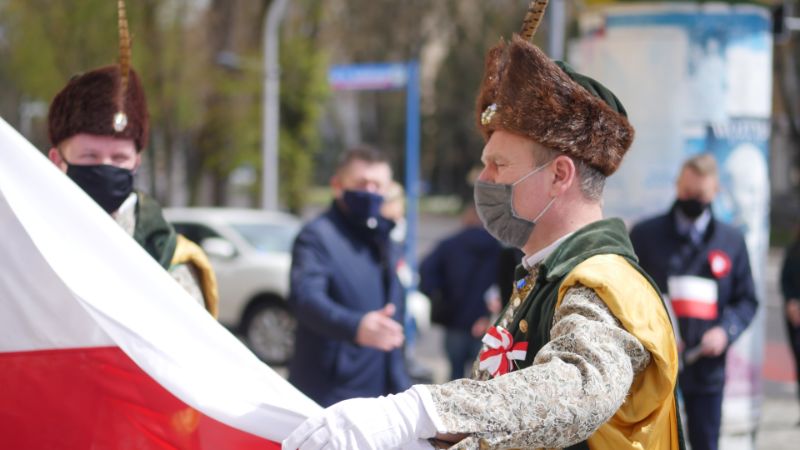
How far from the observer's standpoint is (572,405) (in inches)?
75.0

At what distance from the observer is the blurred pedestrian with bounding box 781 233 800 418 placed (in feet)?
27.7

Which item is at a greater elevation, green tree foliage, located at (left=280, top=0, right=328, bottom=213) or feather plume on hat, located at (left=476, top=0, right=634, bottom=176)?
feather plume on hat, located at (left=476, top=0, right=634, bottom=176)

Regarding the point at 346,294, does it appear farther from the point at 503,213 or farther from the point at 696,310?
the point at 503,213

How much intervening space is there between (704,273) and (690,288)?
0.13m

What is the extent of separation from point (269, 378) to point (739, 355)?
5370 millimetres

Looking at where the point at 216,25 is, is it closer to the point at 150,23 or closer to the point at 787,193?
the point at 150,23

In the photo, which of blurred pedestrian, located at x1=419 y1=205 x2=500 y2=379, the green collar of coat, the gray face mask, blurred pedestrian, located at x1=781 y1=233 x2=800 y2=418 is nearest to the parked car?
blurred pedestrian, located at x1=419 y1=205 x2=500 y2=379

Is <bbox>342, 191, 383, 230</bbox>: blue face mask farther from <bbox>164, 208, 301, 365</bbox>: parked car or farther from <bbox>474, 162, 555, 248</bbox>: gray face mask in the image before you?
<bbox>164, 208, 301, 365</bbox>: parked car

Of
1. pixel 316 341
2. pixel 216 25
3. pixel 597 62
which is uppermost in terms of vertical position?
pixel 597 62

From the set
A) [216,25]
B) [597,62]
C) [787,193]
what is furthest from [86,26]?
[787,193]

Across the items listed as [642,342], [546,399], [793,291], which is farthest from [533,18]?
[793,291]

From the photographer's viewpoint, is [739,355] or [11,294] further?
[739,355]

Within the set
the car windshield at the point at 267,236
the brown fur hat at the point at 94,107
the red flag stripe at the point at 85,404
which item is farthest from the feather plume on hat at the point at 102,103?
the car windshield at the point at 267,236

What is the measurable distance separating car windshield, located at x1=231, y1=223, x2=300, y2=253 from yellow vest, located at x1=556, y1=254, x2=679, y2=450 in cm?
1061
